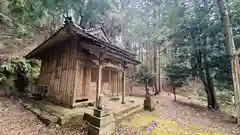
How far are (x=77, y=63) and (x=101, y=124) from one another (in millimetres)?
3225

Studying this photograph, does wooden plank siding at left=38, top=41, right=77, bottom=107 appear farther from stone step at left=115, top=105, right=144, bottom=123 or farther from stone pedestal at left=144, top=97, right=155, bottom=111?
stone pedestal at left=144, top=97, right=155, bottom=111

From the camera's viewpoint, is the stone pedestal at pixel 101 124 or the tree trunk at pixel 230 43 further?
the tree trunk at pixel 230 43

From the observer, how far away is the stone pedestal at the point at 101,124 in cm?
350

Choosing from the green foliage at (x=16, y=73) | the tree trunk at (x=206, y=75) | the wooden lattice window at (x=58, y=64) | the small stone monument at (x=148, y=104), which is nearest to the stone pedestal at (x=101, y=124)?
the small stone monument at (x=148, y=104)

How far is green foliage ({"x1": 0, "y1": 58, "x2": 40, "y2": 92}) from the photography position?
7.60 metres

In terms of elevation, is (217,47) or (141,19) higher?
(141,19)

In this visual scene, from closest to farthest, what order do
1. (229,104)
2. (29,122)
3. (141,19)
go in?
(29,122) → (229,104) → (141,19)

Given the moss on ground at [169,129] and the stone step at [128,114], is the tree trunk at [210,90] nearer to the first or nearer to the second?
the moss on ground at [169,129]

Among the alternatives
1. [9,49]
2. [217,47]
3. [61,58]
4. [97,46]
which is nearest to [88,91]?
[61,58]

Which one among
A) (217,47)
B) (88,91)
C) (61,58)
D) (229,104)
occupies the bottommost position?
(229,104)

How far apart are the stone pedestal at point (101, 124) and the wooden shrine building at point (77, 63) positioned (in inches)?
43.8

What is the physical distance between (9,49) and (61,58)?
8710 mm

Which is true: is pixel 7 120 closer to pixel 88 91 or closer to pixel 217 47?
pixel 88 91

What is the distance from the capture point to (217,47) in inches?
304
